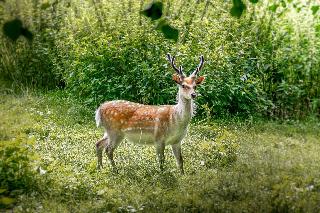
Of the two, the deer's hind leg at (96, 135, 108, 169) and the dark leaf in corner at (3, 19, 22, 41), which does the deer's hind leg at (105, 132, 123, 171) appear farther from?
the dark leaf in corner at (3, 19, 22, 41)

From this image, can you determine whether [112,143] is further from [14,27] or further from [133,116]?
[14,27]

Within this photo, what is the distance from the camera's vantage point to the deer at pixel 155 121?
6.83 metres

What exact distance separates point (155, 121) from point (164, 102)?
2844 millimetres

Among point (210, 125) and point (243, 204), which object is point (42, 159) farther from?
point (210, 125)

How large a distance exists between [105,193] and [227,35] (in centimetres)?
477

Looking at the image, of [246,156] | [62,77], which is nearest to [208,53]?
[246,156]

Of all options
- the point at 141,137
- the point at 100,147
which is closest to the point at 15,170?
the point at 100,147

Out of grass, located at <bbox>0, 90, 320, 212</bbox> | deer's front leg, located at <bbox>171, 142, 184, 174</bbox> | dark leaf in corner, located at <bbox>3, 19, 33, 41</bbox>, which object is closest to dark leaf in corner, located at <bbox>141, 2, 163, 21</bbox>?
dark leaf in corner, located at <bbox>3, 19, 33, 41</bbox>

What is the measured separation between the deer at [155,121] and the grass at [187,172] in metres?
0.23

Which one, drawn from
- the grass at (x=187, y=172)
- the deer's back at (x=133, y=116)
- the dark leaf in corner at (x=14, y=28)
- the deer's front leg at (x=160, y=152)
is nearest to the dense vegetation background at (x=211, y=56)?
the grass at (x=187, y=172)

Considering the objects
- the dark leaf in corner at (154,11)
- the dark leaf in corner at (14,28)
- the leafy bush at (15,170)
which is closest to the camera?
the dark leaf in corner at (14,28)

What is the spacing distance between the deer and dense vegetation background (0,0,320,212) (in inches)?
9.4

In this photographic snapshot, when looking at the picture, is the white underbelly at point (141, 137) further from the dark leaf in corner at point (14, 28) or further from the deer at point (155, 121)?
the dark leaf in corner at point (14, 28)

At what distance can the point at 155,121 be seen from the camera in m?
6.93
